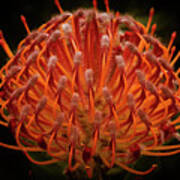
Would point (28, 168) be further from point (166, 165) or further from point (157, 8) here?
point (157, 8)

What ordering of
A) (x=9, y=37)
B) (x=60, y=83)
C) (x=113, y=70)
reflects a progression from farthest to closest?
(x=9, y=37) → (x=113, y=70) → (x=60, y=83)

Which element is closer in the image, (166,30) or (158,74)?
(158,74)

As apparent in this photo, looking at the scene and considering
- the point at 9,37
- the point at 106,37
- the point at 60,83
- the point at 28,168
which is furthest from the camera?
the point at 9,37

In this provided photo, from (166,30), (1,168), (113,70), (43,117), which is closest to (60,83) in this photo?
(43,117)

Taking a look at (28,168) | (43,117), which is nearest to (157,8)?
(43,117)

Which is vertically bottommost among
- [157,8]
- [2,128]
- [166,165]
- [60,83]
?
[166,165]

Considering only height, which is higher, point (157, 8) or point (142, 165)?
point (157, 8)
